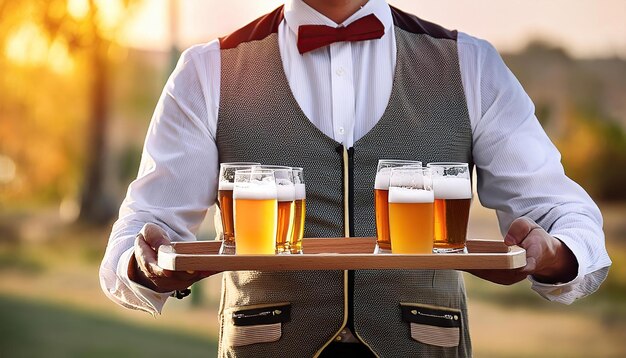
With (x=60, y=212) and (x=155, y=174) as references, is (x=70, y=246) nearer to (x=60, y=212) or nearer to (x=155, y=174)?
(x=60, y=212)

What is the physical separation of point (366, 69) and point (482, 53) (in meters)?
0.32

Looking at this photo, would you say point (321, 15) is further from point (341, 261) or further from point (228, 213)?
point (341, 261)

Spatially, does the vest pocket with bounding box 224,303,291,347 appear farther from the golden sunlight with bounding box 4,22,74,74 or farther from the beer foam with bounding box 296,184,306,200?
the golden sunlight with bounding box 4,22,74,74

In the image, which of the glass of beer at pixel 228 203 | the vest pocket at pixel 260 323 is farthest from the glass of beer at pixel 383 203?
the vest pocket at pixel 260 323

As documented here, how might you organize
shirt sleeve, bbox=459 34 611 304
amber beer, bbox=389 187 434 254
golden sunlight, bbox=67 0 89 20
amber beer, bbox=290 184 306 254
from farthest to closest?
golden sunlight, bbox=67 0 89 20 < shirt sleeve, bbox=459 34 611 304 < amber beer, bbox=290 184 306 254 < amber beer, bbox=389 187 434 254

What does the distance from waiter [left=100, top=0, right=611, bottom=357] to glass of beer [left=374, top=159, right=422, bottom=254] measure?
0.31 m

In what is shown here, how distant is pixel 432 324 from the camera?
8.13ft

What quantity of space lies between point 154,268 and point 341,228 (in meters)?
0.58

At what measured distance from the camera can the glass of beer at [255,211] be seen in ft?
6.64

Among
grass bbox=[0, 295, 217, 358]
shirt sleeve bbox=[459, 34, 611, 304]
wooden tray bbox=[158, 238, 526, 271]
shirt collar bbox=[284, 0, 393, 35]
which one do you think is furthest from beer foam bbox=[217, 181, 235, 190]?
grass bbox=[0, 295, 217, 358]

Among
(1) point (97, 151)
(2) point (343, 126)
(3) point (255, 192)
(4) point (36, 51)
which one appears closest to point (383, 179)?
(3) point (255, 192)

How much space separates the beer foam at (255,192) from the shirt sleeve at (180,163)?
0.46 metres

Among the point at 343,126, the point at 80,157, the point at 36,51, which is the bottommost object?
the point at 80,157

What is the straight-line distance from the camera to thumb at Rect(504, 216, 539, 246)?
216 cm
